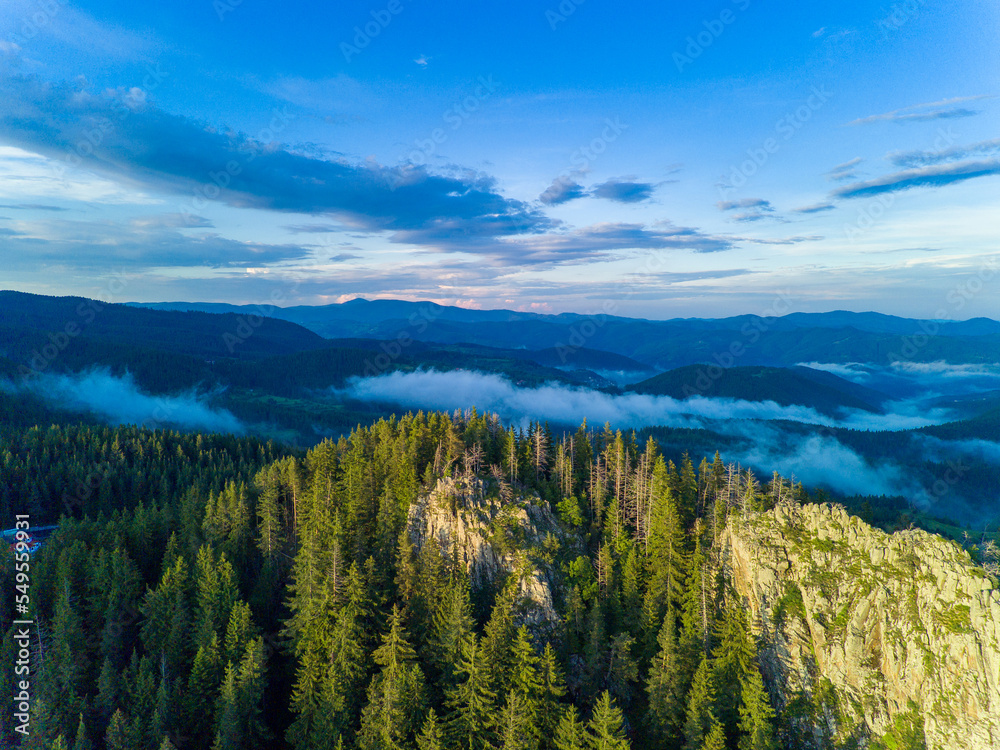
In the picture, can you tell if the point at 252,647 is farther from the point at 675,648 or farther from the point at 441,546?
the point at 675,648

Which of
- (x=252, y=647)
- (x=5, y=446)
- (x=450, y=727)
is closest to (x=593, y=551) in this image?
(x=450, y=727)

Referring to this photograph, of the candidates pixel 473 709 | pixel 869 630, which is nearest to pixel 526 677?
pixel 473 709

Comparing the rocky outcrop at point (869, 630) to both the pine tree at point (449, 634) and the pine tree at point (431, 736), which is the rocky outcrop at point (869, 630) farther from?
the pine tree at point (431, 736)

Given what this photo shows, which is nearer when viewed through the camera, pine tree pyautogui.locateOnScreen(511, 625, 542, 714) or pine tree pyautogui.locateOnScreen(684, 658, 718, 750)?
pine tree pyautogui.locateOnScreen(684, 658, 718, 750)

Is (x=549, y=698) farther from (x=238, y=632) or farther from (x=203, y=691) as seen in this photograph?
(x=203, y=691)

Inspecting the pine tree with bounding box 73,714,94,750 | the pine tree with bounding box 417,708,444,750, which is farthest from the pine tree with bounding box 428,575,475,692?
the pine tree with bounding box 73,714,94,750

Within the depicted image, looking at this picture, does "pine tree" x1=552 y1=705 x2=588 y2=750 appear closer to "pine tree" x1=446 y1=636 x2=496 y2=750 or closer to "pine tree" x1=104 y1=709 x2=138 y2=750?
"pine tree" x1=446 y1=636 x2=496 y2=750

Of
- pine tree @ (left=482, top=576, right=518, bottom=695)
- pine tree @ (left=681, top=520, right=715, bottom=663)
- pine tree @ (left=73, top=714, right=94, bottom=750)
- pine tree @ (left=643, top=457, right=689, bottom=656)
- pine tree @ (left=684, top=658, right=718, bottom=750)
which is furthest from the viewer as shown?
pine tree @ (left=643, top=457, right=689, bottom=656)
